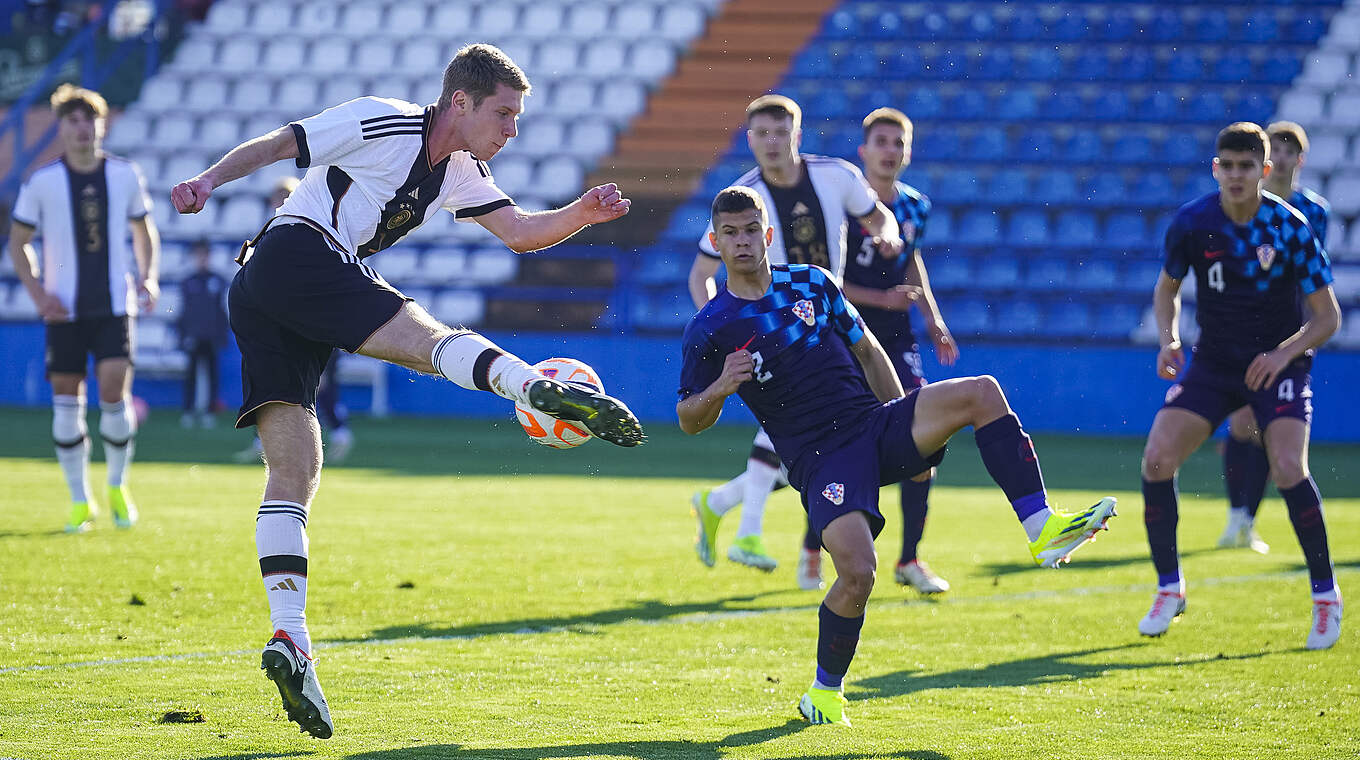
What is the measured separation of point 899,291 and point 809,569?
1.32 meters

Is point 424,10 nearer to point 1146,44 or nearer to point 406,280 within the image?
point 406,280

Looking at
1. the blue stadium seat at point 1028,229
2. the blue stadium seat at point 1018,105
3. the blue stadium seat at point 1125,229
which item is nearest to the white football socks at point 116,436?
the blue stadium seat at point 1028,229

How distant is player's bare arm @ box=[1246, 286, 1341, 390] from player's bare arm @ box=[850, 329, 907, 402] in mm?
1758

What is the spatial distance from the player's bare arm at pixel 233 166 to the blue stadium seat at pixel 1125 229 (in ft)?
51.6

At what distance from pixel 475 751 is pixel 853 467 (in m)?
1.41

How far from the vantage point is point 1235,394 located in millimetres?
6090

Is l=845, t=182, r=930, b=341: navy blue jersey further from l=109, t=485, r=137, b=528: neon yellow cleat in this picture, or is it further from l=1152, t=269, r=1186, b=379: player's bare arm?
l=109, t=485, r=137, b=528: neon yellow cleat

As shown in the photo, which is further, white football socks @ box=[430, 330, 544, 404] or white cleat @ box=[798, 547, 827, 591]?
white cleat @ box=[798, 547, 827, 591]

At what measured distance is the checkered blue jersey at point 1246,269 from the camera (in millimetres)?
6023

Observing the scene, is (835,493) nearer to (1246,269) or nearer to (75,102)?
(1246,269)

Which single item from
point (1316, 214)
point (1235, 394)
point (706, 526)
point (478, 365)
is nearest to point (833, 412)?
point (478, 365)

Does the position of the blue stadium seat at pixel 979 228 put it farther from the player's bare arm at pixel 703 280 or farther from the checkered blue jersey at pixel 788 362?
the checkered blue jersey at pixel 788 362

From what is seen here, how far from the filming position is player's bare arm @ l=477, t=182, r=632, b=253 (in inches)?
184

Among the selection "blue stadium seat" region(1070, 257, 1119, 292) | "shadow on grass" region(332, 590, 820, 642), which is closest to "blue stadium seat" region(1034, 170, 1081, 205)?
"blue stadium seat" region(1070, 257, 1119, 292)
